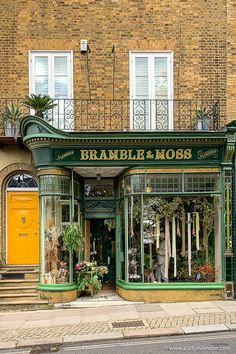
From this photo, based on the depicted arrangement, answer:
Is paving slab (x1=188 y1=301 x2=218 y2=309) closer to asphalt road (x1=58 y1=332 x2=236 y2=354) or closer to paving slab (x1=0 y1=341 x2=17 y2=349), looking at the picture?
asphalt road (x1=58 y1=332 x2=236 y2=354)

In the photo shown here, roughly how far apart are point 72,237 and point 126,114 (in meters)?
3.57

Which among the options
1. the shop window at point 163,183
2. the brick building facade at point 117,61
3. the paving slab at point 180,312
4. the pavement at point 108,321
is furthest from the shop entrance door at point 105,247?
the paving slab at point 180,312

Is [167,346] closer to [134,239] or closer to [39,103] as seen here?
[134,239]

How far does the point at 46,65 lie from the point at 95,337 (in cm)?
780

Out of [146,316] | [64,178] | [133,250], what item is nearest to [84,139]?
[64,178]

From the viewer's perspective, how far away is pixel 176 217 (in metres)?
14.2

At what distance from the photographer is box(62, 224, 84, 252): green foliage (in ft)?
45.2

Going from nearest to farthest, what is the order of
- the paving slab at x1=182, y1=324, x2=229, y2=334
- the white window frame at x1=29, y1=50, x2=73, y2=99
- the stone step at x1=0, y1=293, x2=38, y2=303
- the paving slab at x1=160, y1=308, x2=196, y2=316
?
the paving slab at x1=182, y1=324, x2=229, y2=334, the paving slab at x1=160, y1=308, x2=196, y2=316, the stone step at x1=0, y1=293, x2=38, y2=303, the white window frame at x1=29, y1=50, x2=73, y2=99

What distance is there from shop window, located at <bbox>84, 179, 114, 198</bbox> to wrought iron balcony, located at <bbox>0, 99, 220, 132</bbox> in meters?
1.72

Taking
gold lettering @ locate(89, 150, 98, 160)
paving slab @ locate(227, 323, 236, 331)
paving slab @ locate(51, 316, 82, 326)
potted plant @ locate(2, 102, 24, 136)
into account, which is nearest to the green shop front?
gold lettering @ locate(89, 150, 98, 160)

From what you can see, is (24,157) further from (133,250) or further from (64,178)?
(133,250)

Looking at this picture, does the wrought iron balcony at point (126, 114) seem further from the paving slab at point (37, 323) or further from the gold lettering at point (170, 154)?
the paving slab at point (37, 323)

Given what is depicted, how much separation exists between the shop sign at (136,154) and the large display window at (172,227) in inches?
17.3

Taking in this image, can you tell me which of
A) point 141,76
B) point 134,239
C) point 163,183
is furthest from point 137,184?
point 141,76
